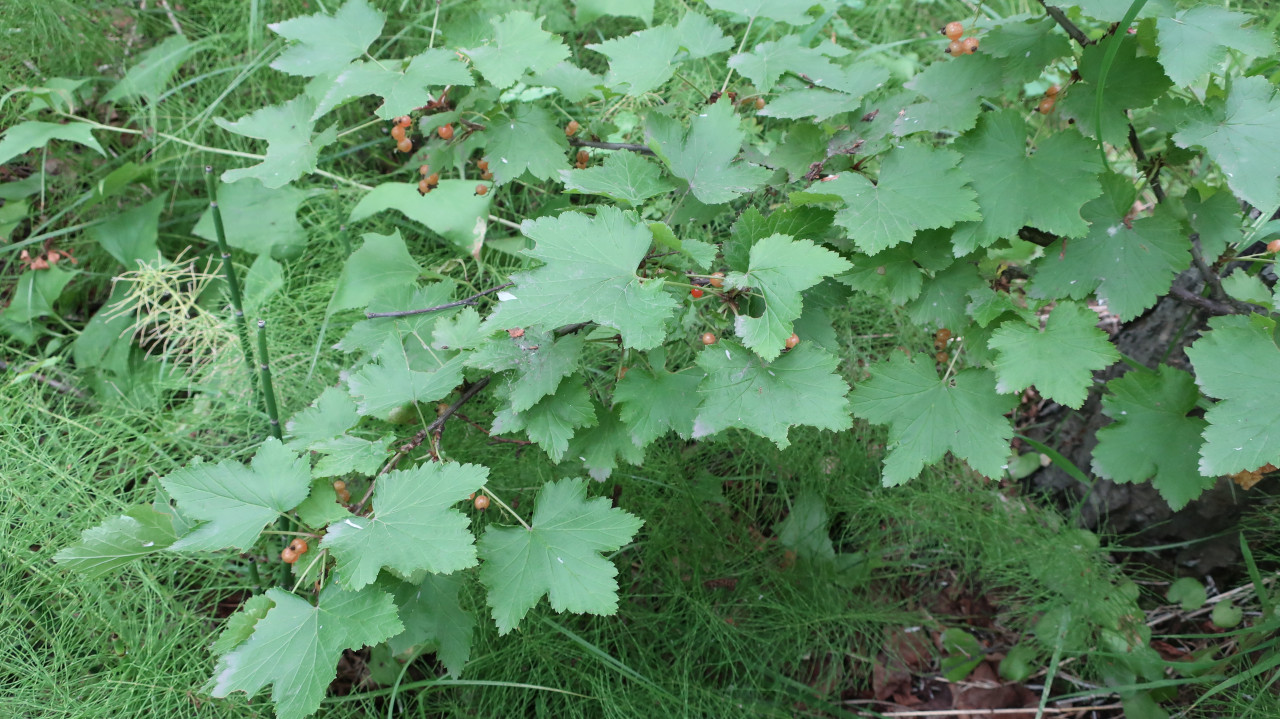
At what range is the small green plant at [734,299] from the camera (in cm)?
108

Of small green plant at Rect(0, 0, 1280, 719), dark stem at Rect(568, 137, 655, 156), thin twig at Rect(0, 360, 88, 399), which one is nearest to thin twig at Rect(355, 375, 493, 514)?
small green plant at Rect(0, 0, 1280, 719)

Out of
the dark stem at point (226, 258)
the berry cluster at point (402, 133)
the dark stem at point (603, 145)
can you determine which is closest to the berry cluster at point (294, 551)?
the dark stem at point (226, 258)

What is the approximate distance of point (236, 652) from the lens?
1041mm

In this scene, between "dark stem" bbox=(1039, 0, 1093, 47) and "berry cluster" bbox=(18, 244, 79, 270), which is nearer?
"dark stem" bbox=(1039, 0, 1093, 47)

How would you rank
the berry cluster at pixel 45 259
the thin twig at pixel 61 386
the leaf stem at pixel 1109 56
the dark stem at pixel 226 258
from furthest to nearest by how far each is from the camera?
the berry cluster at pixel 45 259 → the thin twig at pixel 61 386 → the dark stem at pixel 226 258 → the leaf stem at pixel 1109 56

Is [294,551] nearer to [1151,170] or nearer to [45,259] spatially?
[1151,170]

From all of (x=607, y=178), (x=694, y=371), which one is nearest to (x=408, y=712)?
(x=694, y=371)

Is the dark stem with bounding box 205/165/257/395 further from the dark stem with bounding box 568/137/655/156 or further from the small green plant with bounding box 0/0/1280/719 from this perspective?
the dark stem with bounding box 568/137/655/156

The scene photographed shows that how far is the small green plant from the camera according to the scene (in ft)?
3.53

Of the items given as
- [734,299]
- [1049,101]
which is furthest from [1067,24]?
[734,299]

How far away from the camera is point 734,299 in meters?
1.17

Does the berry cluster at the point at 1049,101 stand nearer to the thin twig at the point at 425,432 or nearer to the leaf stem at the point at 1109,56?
the leaf stem at the point at 1109,56

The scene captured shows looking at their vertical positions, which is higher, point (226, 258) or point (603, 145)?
point (603, 145)

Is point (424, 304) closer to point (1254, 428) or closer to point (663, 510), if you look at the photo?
point (663, 510)
